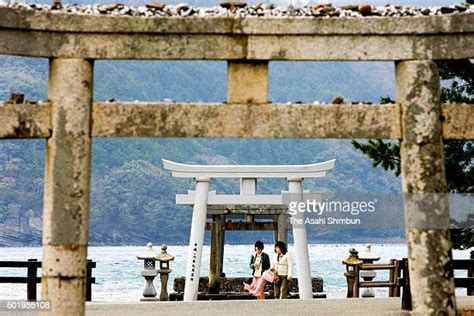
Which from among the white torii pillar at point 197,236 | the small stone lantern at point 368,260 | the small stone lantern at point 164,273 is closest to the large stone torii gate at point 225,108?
the small stone lantern at point 164,273

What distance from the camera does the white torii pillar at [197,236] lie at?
20797 mm

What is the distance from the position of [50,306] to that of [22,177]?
11173cm

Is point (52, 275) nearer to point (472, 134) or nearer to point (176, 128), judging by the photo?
point (176, 128)

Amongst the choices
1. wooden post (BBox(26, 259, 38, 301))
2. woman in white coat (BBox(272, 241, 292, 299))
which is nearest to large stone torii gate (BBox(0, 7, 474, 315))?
Answer: wooden post (BBox(26, 259, 38, 301))

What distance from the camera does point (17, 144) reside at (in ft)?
394

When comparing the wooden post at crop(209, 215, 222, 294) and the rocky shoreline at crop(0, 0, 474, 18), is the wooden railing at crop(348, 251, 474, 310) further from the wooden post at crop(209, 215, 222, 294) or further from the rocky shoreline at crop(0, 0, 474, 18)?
the wooden post at crop(209, 215, 222, 294)

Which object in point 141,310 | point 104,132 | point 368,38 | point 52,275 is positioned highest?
point 368,38

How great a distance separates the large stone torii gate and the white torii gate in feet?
37.6

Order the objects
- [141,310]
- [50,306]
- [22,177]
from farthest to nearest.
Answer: [22,177], [141,310], [50,306]

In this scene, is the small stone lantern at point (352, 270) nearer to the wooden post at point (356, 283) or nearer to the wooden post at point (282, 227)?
the wooden post at point (356, 283)

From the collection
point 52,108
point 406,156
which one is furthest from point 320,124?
point 52,108

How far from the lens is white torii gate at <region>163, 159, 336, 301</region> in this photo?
66.2ft

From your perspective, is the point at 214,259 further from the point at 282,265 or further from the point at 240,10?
the point at 240,10

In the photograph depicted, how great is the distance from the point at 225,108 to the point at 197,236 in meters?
13.0
